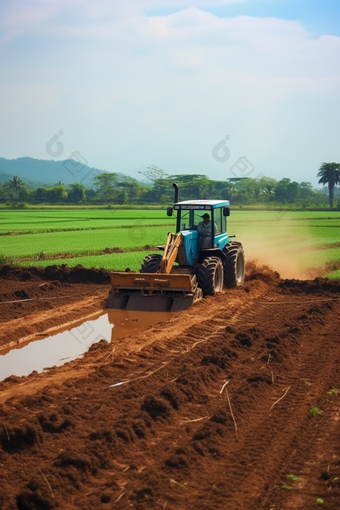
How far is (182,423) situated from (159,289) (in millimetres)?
7602

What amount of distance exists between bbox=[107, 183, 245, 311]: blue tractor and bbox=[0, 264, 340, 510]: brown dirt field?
1870 mm

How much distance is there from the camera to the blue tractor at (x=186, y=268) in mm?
14992

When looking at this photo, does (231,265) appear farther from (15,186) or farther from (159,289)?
(15,186)

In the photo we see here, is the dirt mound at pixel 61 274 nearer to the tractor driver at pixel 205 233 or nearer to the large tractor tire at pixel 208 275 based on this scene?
the tractor driver at pixel 205 233

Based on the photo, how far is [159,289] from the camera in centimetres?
1499

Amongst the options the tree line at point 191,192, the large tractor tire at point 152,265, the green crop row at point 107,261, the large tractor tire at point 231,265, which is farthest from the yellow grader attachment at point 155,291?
the tree line at point 191,192

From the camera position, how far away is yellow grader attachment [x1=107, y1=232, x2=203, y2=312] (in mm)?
14828

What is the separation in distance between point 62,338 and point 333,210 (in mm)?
68762

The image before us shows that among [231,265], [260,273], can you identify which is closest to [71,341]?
[231,265]

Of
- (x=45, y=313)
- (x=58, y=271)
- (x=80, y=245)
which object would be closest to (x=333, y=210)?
(x=80, y=245)

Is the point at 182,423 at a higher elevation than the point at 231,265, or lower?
lower

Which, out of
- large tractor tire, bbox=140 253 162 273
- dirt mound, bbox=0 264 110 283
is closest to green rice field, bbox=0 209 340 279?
dirt mound, bbox=0 264 110 283

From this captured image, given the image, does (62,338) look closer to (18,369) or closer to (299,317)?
(18,369)

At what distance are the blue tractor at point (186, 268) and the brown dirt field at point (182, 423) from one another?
1.87m
